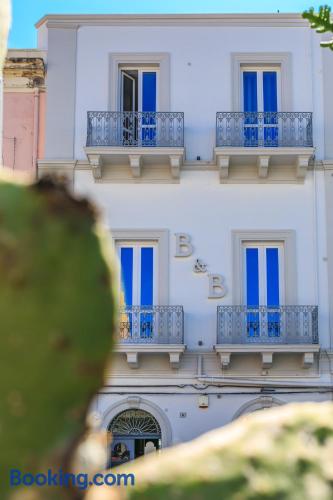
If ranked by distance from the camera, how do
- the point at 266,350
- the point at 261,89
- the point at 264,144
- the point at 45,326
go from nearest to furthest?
1. the point at 45,326
2. the point at 266,350
3. the point at 264,144
4. the point at 261,89

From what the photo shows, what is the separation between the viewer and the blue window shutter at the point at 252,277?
1500cm

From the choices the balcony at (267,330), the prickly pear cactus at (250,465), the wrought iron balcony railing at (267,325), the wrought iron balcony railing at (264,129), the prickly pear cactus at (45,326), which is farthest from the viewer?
the wrought iron balcony railing at (264,129)

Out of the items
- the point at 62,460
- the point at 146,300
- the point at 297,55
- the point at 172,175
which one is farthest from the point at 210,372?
the point at 62,460

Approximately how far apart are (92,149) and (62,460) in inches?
552

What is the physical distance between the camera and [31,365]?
42.4 inches

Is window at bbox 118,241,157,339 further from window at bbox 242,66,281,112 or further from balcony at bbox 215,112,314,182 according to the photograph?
window at bbox 242,66,281,112

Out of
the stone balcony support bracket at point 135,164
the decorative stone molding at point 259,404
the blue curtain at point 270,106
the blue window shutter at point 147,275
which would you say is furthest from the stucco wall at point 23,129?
the decorative stone molding at point 259,404

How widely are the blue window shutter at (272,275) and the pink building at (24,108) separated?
431cm

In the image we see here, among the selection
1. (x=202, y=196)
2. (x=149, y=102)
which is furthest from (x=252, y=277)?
(x=149, y=102)

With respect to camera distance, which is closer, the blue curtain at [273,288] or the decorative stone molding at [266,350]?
the decorative stone molding at [266,350]

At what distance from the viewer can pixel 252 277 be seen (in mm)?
15141

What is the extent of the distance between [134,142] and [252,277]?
307 cm

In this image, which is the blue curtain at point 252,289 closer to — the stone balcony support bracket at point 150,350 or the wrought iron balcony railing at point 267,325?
the wrought iron balcony railing at point 267,325

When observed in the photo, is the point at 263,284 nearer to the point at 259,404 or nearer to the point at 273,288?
the point at 273,288
